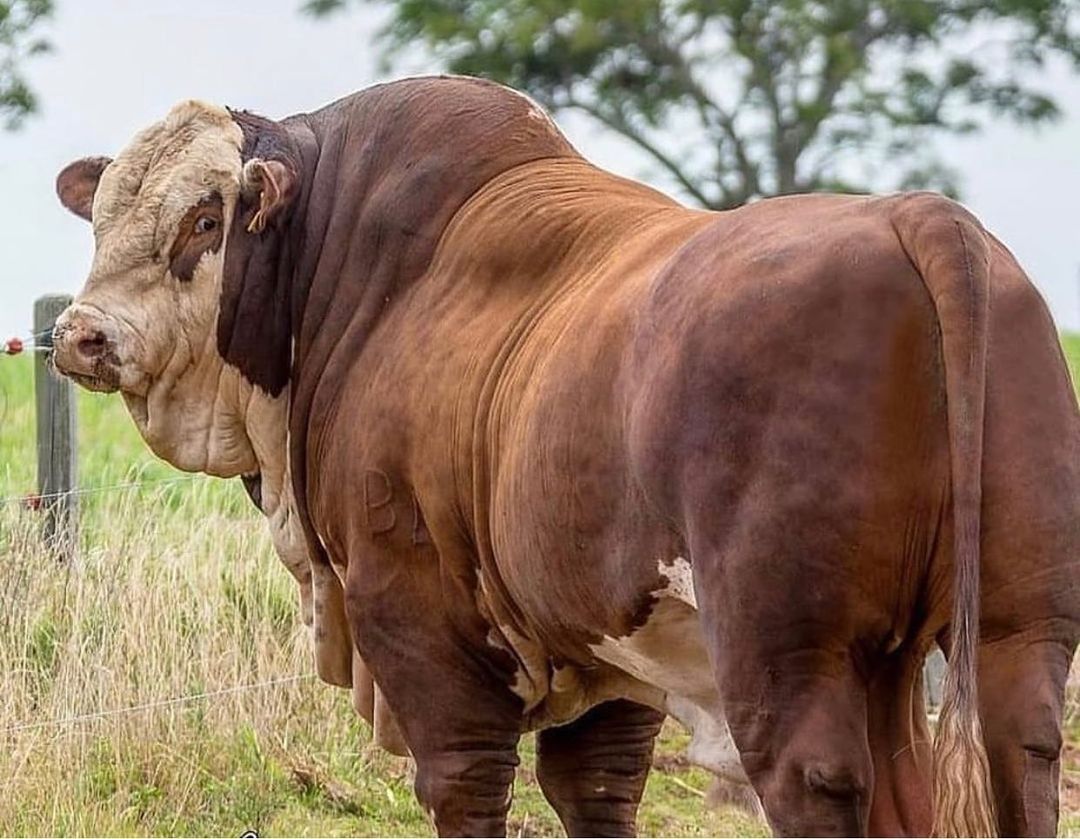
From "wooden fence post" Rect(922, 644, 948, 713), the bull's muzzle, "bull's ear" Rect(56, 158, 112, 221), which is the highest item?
"bull's ear" Rect(56, 158, 112, 221)

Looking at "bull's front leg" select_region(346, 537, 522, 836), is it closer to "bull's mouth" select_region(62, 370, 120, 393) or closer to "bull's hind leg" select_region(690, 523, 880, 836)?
"bull's mouth" select_region(62, 370, 120, 393)

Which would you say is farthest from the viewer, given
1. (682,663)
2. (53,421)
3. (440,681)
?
(53,421)

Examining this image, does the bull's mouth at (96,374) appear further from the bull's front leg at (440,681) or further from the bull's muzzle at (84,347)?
the bull's front leg at (440,681)

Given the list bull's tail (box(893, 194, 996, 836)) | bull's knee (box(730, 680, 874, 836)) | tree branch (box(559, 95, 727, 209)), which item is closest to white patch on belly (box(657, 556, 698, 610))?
bull's knee (box(730, 680, 874, 836))

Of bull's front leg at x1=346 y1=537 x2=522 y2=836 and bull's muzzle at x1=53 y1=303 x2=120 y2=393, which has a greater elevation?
bull's muzzle at x1=53 y1=303 x2=120 y2=393

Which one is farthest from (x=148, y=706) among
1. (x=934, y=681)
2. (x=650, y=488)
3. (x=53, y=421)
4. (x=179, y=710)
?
(x=650, y=488)

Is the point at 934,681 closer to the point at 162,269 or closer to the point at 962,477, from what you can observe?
the point at 162,269

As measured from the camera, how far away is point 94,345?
17.2 ft

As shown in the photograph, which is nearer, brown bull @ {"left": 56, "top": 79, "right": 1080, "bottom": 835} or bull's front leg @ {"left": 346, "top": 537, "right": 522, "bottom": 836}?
brown bull @ {"left": 56, "top": 79, "right": 1080, "bottom": 835}

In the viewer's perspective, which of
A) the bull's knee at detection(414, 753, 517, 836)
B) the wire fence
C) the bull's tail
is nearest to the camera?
the bull's tail

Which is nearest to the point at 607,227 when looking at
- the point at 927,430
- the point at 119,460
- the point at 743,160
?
the point at 927,430

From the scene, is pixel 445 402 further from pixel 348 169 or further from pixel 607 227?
pixel 348 169

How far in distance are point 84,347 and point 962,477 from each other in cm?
254

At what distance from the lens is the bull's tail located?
346cm
